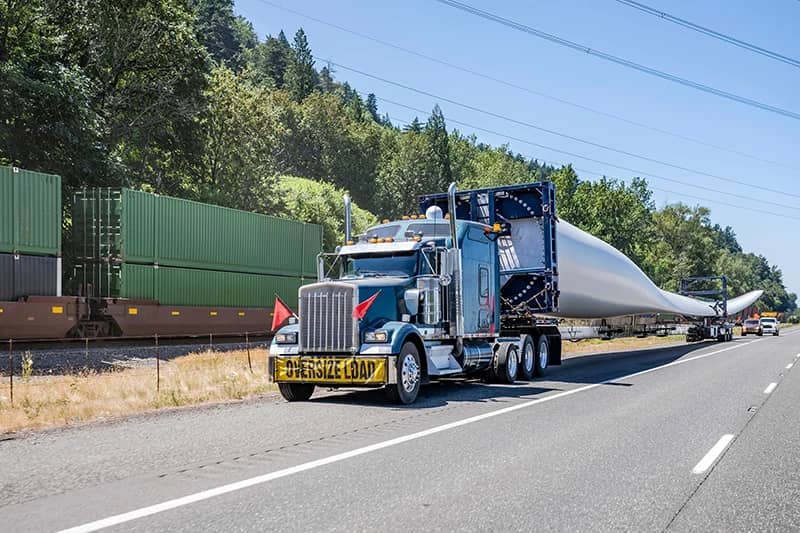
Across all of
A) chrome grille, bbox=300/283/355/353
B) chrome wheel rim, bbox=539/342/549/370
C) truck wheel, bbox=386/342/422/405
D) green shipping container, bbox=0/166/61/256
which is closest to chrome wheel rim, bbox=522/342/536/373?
chrome wheel rim, bbox=539/342/549/370

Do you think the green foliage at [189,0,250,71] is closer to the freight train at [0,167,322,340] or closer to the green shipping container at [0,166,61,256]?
the freight train at [0,167,322,340]

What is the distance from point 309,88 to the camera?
146250 millimetres

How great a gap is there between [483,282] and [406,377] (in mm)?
4242

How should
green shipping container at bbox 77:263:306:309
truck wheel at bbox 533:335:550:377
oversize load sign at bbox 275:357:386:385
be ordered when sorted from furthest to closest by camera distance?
1. green shipping container at bbox 77:263:306:309
2. truck wheel at bbox 533:335:550:377
3. oversize load sign at bbox 275:357:386:385

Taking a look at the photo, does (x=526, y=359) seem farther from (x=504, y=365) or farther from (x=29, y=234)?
(x=29, y=234)

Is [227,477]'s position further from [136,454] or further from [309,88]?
[309,88]

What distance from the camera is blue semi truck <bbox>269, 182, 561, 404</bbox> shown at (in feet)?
38.0

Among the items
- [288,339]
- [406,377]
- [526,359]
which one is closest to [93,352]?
[288,339]

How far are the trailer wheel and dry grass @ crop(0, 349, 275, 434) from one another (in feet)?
16.0

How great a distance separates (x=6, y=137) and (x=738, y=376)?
87.5 feet

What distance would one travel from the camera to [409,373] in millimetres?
11922

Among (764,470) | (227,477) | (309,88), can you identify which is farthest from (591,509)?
(309,88)

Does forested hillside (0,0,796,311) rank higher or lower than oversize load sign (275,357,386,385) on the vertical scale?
higher

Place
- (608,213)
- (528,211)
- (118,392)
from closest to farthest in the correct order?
1. (118,392)
2. (528,211)
3. (608,213)
